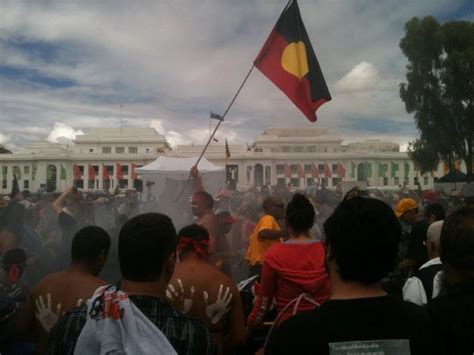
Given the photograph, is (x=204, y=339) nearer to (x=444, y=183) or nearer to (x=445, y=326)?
(x=445, y=326)

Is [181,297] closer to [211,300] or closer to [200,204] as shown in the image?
[211,300]

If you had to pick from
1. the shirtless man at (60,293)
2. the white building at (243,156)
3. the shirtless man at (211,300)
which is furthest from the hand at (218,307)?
the white building at (243,156)

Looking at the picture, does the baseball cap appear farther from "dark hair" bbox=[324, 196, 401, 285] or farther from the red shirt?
"dark hair" bbox=[324, 196, 401, 285]

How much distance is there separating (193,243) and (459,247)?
1375 mm

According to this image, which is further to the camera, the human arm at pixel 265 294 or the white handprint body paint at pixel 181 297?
the human arm at pixel 265 294

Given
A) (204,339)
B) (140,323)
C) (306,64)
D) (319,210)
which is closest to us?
(140,323)

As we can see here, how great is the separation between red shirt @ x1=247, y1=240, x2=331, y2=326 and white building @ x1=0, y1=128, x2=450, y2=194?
20309mm

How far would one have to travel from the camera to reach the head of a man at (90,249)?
2398 mm

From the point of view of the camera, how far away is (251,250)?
4254mm

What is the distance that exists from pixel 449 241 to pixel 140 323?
46.1 inches

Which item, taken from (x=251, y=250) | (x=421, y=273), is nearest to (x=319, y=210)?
(x=251, y=250)

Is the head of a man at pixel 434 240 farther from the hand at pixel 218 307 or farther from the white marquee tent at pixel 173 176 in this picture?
the white marquee tent at pixel 173 176

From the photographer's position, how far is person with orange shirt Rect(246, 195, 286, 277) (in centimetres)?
402

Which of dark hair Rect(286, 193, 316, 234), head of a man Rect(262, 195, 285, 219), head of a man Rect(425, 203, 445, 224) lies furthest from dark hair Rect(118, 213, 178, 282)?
head of a man Rect(425, 203, 445, 224)
